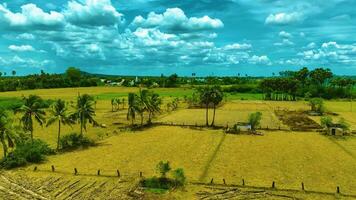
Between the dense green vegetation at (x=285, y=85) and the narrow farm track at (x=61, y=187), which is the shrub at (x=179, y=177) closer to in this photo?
the narrow farm track at (x=61, y=187)

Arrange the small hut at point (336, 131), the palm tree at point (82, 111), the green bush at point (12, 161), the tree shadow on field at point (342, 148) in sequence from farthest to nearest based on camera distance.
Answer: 1. the small hut at point (336, 131)
2. the palm tree at point (82, 111)
3. the tree shadow on field at point (342, 148)
4. the green bush at point (12, 161)

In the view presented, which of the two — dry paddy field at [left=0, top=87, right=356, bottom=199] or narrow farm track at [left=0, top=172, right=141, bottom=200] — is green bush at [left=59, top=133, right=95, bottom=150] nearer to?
dry paddy field at [left=0, top=87, right=356, bottom=199]

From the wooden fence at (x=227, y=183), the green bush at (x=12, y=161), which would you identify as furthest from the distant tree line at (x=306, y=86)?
the green bush at (x=12, y=161)

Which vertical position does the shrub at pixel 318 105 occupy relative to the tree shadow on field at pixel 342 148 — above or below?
above

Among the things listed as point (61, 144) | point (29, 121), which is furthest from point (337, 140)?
point (29, 121)

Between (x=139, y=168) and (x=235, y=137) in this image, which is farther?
(x=235, y=137)

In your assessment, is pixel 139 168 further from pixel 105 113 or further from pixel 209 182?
pixel 105 113
